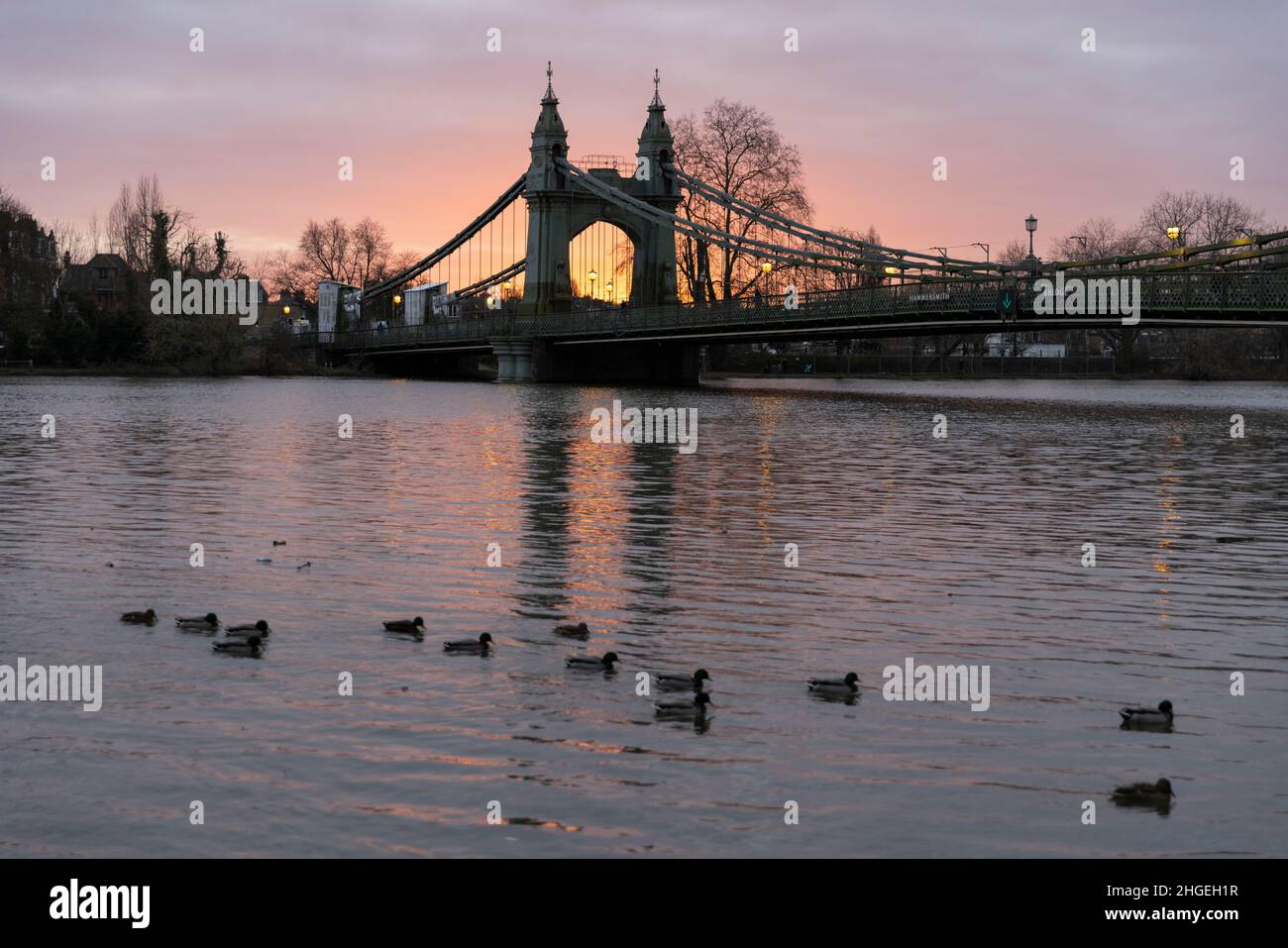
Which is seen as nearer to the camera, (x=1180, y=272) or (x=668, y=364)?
(x=1180, y=272)

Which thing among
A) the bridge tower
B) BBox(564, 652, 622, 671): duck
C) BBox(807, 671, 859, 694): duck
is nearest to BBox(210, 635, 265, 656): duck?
BBox(564, 652, 622, 671): duck

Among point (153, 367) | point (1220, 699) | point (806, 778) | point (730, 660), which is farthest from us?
point (153, 367)

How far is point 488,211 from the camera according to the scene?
97.0 metres

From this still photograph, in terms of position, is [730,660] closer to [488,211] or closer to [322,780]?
[322,780]

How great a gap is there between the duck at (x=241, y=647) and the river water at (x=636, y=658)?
0.80 feet

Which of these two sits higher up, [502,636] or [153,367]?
[153,367]

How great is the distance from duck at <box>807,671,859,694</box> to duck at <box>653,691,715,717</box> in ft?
3.09

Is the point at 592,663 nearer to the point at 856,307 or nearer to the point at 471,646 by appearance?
the point at 471,646

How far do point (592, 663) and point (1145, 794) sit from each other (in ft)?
14.6

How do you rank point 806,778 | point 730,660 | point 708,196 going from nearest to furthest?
1. point 806,778
2. point 730,660
3. point 708,196

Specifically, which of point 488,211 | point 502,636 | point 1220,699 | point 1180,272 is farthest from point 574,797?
point 488,211

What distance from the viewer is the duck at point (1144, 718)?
1012 centimetres

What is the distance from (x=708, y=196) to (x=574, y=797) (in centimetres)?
7702
